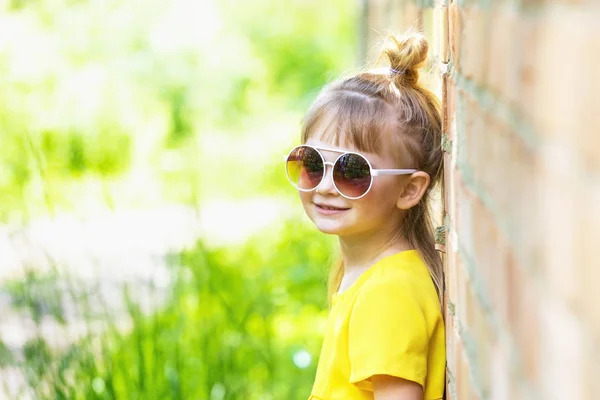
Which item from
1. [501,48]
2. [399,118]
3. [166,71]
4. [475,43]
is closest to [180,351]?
[399,118]

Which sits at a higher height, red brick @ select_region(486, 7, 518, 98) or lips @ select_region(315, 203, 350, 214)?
red brick @ select_region(486, 7, 518, 98)

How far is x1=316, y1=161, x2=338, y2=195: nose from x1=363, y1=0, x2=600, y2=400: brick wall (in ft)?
1.61

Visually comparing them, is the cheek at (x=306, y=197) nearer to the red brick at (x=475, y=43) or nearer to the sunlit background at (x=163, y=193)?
the red brick at (x=475, y=43)

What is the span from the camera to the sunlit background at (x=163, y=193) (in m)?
3.38

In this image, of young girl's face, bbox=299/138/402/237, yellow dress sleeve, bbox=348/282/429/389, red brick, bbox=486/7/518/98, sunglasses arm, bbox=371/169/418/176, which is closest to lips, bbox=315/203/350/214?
young girl's face, bbox=299/138/402/237

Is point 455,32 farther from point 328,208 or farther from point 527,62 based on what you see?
point 527,62

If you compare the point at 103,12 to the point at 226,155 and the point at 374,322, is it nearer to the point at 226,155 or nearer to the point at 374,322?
the point at 226,155

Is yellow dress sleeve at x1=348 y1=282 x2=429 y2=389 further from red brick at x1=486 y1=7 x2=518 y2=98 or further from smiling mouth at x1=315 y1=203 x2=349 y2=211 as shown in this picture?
red brick at x1=486 y1=7 x2=518 y2=98

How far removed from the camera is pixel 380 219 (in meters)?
2.18

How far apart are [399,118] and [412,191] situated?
0.18 meters

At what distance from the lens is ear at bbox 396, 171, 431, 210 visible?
217cm

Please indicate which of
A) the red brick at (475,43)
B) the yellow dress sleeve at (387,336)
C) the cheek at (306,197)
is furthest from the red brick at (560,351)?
the cheek at (306,197)

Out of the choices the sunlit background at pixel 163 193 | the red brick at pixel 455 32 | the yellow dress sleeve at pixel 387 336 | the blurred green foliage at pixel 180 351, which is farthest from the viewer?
the sunlit background at pixel 163 193

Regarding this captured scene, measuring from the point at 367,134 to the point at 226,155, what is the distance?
24.0 ft
